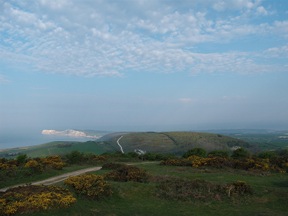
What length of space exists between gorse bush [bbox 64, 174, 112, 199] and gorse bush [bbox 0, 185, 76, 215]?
3.92 feet

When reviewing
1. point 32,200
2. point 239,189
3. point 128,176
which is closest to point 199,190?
point 239,189

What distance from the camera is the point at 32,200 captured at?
1341cm

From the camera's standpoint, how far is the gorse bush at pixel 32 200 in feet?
41.7

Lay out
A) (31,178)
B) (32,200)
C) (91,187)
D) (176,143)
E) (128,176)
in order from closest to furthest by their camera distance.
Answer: (32,200) < (91,187) < (128,176) < (31,178) < (176,143)

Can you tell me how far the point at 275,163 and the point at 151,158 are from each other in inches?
620

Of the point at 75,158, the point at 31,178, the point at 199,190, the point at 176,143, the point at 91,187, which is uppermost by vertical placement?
the point at 91,187

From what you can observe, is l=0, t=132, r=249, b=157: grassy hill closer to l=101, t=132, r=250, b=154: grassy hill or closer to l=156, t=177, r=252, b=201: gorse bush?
l=101, t=132, r=250, b=154: grassy hill

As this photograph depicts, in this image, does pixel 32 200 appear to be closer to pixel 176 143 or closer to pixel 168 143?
pixel 176 143

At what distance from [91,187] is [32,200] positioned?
3.72 metres

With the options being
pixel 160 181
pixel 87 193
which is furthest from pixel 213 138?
pixel 87 193

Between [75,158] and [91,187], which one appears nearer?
[91,187]

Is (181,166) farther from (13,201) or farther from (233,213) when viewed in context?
(13,201)

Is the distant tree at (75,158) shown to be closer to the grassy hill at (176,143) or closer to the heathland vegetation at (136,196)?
the heathland vegetation at (136,196)

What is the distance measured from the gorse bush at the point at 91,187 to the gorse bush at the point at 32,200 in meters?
1.19
